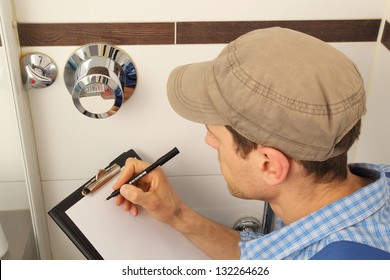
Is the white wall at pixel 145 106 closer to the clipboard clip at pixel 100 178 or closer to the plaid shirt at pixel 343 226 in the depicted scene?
the clipboard clip at pixel 100 178

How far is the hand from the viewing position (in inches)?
35.6

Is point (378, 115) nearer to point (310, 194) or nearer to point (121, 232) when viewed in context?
point (310, 194)

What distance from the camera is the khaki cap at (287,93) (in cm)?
65

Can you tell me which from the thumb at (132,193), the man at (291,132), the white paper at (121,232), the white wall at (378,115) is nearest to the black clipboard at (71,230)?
the white paper at (121,232)

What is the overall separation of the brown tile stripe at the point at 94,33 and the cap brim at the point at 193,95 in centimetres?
12

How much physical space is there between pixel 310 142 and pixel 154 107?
1.23 ft

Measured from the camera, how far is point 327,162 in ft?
2.38

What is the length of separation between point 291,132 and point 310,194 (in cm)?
15

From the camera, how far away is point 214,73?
713mm

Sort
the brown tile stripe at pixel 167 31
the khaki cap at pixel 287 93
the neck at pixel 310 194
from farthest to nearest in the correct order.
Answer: the brown tile stripe at pixel 167 31
the neck at pixel 310 194
the khaki cap at pixel 287 93

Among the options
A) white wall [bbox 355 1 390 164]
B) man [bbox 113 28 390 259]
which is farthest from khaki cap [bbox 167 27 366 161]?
white wall [bbox 355 1 390 164]

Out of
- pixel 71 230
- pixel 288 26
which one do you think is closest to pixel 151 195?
pixel 71 230
